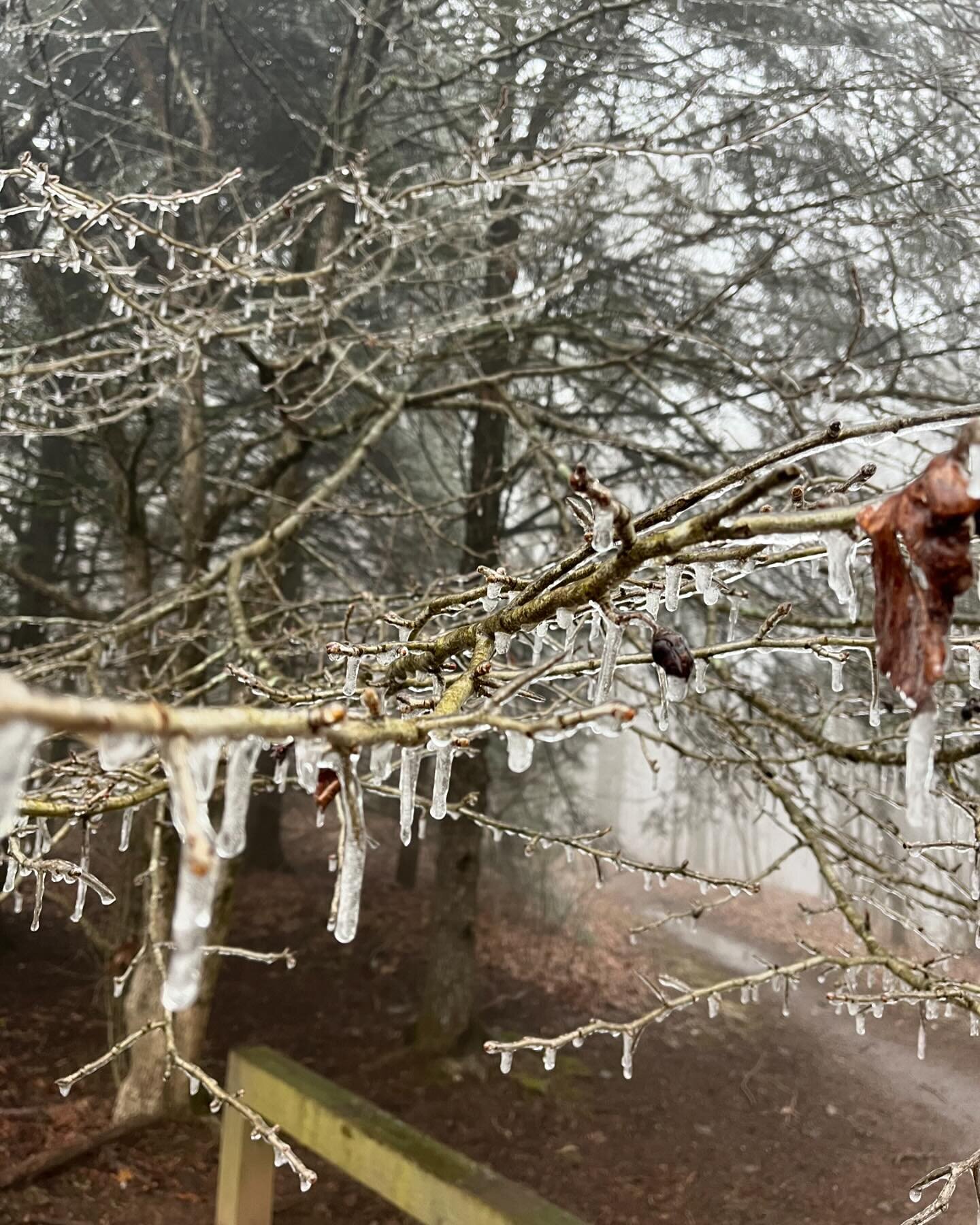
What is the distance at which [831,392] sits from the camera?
137 inches

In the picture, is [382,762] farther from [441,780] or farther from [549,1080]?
[549,1080]

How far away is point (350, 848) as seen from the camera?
88 cm

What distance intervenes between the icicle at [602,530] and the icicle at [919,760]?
387mm

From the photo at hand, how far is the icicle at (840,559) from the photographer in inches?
38.6

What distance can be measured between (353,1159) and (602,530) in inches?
132

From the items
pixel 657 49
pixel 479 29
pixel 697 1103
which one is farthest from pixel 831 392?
pixel 697 1103

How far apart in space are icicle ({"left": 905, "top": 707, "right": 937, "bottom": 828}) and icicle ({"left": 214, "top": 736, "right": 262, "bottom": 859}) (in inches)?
26.6

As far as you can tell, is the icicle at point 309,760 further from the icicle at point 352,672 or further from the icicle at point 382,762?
the icicle at point 352,672

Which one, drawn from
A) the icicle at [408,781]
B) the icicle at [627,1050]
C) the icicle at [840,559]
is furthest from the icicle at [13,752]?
the icicle at [627,1050]

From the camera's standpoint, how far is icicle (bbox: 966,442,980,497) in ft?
2.62

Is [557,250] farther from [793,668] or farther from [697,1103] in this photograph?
[697,1103]

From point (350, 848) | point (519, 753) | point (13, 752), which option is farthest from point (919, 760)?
point (13, 752)

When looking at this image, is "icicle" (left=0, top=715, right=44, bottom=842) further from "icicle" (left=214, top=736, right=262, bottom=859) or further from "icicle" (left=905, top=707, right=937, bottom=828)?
"icicle" (left=905, top=707, right=937, bottom=828)

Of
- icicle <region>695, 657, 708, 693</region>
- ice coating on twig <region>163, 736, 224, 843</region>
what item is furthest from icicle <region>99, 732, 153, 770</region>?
icicle <region>695, 657, 708, 693</region>
